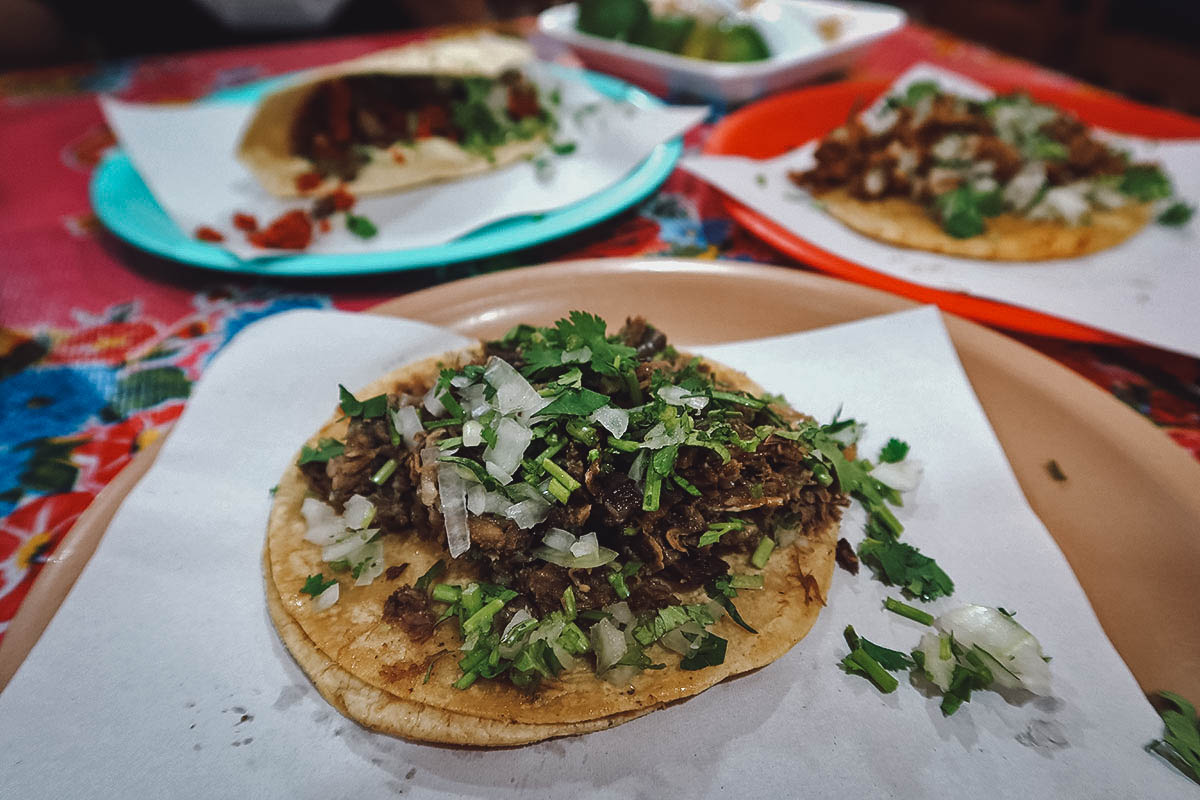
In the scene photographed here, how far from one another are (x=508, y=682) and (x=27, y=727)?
79 centimetres

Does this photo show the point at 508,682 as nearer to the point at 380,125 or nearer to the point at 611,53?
the point at 380,125

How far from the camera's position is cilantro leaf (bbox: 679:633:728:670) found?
127cm

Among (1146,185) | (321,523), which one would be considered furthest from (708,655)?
(1146,185)

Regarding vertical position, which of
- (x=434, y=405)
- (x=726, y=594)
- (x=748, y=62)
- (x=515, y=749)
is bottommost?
(x=515, y=749)

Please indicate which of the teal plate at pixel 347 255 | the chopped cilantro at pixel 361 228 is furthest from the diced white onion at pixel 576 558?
the chopped cilantro at pixel 361 228

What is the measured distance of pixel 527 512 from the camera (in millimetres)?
1321

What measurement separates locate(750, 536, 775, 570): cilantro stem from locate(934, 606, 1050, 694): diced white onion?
368mm

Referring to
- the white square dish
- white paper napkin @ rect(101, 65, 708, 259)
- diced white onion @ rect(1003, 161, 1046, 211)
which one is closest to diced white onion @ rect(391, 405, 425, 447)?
white paper napkin @ rect(101, 65, 708, 259)

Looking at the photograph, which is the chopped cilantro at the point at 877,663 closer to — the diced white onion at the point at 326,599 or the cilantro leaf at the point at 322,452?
the diced white onion at the point at 326,599

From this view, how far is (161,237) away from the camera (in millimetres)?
2402

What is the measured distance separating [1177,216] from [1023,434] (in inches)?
67.5

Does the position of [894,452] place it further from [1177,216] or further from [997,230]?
[1177,216]

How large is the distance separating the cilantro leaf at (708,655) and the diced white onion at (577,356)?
2.07 ft

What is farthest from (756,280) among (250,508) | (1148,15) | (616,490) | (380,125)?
(1148,15)
